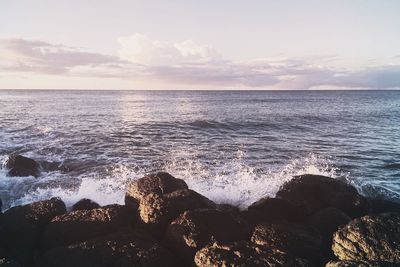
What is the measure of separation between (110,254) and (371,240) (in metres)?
4.37

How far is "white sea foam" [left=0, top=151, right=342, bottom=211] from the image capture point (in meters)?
12.5

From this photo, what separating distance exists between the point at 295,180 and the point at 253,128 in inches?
800

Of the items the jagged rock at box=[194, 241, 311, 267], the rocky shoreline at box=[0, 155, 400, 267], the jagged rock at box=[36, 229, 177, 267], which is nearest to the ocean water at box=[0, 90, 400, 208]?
the rocky shoreline at box=[0, 155, 400, 267]

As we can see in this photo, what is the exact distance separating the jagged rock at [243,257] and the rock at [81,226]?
224 centimetres

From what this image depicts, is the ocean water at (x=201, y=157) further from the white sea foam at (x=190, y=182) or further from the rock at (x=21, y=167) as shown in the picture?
the rock at (x=21, y=167)

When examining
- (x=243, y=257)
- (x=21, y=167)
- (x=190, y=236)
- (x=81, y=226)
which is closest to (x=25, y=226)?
(x=81, y=226)

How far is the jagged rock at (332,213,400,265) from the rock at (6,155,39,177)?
498 inches

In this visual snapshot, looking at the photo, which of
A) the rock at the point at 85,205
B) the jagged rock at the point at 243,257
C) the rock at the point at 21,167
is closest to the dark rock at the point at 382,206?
the jagged rock at the point at 243,257

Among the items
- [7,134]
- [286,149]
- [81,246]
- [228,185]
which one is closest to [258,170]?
[228,185]

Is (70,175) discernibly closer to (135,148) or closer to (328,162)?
(135,148)

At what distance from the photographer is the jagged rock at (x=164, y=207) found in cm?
754

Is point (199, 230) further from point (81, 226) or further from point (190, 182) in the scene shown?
point (190, 182)

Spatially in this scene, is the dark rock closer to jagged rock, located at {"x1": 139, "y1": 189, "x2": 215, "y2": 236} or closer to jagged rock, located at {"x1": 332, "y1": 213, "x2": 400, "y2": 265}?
jagged rock, located at {"x1": 332, "y1": 213, "x2": 400, "y2": 265}

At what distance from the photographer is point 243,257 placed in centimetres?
561
